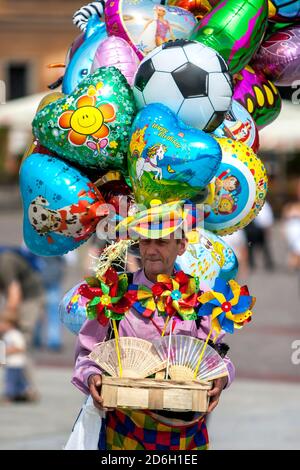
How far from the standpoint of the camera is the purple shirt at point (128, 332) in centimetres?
485

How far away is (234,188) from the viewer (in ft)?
18.6

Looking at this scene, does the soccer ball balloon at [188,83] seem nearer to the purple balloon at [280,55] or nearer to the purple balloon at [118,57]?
the purple balloon at [118,57]

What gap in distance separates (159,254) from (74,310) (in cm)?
89

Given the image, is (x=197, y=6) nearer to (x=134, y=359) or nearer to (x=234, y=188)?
(x=234, y=188)

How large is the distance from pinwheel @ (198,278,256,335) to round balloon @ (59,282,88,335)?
87 cm

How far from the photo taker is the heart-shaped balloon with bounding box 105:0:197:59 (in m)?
5.68

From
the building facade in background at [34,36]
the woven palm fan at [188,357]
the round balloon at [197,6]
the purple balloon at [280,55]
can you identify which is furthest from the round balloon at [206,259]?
the building facade in background at [34,36]

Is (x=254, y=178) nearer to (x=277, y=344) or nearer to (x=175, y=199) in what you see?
(x=175, y=199)

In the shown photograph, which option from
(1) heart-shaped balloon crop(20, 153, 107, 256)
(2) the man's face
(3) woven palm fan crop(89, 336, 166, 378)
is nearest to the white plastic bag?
(3) woven palm fan crop(89, 336, 166, 378)

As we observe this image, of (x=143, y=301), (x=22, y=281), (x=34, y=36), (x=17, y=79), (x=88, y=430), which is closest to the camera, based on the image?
(x=143, y=301)

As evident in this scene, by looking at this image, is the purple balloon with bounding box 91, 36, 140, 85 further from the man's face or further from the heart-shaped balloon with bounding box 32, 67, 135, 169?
the man's face

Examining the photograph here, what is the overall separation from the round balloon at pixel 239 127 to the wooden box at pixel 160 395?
1424 millimetres

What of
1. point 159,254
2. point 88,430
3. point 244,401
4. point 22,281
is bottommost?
point 244,401

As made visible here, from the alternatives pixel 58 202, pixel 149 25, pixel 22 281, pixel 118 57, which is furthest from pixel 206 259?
pixel 22 281
